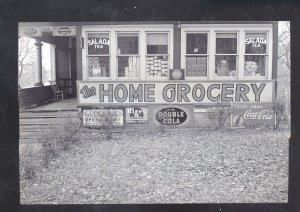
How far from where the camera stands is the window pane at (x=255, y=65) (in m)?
3.11

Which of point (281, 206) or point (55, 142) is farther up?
point (55, 142)

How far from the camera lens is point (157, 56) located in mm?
3146

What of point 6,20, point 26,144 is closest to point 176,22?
point 6,20

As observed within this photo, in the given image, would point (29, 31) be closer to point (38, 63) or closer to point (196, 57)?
point (38, 63)

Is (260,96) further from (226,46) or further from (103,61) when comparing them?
(103,61)

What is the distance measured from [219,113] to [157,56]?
32.1 inches

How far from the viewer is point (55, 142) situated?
10.2ft

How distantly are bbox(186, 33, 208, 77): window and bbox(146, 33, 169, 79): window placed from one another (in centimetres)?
21

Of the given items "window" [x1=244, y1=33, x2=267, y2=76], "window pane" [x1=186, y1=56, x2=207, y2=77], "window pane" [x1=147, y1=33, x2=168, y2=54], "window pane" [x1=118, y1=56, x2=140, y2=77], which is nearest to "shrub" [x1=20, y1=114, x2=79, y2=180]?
"window pane" [x1=118, y1=56, x2=140, y2=77]

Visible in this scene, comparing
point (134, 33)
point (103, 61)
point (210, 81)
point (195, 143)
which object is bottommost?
point (195, 143)

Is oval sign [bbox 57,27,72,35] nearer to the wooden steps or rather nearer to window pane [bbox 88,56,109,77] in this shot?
window pane [bbox 88,56,109,77]

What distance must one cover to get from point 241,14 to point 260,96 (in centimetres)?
78

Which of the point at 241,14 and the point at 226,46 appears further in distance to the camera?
the point at 226,46

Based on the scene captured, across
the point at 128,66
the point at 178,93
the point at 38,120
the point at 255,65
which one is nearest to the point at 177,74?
the point at 178,93
